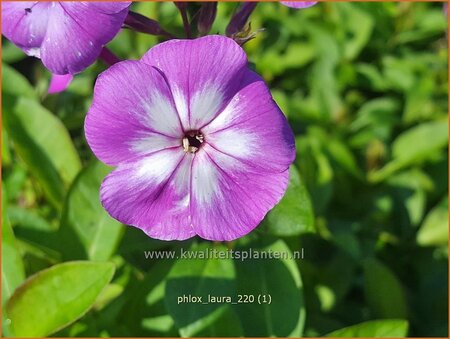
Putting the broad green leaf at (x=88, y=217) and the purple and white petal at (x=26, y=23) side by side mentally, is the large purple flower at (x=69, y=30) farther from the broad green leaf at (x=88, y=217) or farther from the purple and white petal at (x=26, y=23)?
the broad green leaf at (x=88, y=217)

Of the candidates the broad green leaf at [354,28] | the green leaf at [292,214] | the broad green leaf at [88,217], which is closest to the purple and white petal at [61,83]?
the broad green leaf at [88,217]

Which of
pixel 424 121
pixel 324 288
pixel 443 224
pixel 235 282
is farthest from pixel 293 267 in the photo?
pixel 424 121

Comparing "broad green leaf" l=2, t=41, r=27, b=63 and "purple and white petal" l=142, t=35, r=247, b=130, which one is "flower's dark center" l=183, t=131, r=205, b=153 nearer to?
"purple and white petal" l=142, t=35, r=247, b=130

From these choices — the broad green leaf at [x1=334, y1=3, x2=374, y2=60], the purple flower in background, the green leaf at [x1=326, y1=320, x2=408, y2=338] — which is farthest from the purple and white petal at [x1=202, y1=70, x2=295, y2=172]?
the broad green leaf at [x1=334, y1=3, x2=374, y2=60]

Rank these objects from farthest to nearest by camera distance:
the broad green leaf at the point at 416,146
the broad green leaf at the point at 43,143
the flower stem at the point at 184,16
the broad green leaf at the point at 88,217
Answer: the broad green leaf at the point at 416,146 < the broad green leaf at the point at 43,143 < the broad green leaf at the point at 88,217 < the flower stem at the point at 184,16

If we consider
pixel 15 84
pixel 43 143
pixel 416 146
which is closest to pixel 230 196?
pixel 43 143

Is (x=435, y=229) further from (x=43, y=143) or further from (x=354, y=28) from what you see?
(x=43, y=143)

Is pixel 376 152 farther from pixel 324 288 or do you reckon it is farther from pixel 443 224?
pixel 324 288

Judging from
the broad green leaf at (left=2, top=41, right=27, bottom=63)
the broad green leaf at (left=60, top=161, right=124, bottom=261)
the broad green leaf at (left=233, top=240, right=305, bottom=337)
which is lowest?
the broad green leaf at (left=233, top=240, right=305, bottom=337)
